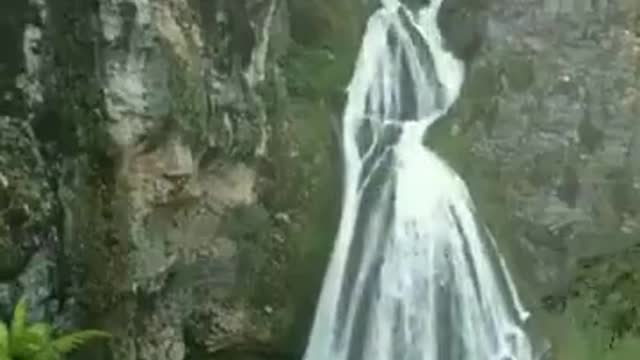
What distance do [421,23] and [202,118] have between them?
1456 millimetres

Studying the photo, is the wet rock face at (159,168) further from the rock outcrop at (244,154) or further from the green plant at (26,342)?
the green plant at (26,342)

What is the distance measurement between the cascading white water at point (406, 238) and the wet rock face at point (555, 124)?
0.61 ft

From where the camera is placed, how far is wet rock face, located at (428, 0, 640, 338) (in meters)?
7.14

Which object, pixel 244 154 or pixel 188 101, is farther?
pixel 244 154

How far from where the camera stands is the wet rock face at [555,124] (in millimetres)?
7141

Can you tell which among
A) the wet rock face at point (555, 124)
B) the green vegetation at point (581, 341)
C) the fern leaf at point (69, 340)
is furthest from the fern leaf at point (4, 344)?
the green vegetation at point (581, 341)

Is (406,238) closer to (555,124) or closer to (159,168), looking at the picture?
(555,124)

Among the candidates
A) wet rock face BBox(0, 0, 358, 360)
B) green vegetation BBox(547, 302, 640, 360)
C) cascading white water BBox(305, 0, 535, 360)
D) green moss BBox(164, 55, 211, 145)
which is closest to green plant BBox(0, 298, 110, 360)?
wet rock face BBox(0, 0, 358, 360)

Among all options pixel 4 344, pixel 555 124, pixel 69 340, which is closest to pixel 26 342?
pixel 4 344

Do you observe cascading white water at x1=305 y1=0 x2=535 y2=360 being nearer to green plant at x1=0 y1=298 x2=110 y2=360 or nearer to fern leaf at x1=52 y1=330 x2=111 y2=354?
fern leaf at x1=52 y1=330 x2=111 y2=354

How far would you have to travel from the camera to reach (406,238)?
705cm

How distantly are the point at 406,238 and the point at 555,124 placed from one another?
1098 mm

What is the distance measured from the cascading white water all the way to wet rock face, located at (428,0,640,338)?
0.19 meters

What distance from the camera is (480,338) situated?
6973 millimetres
